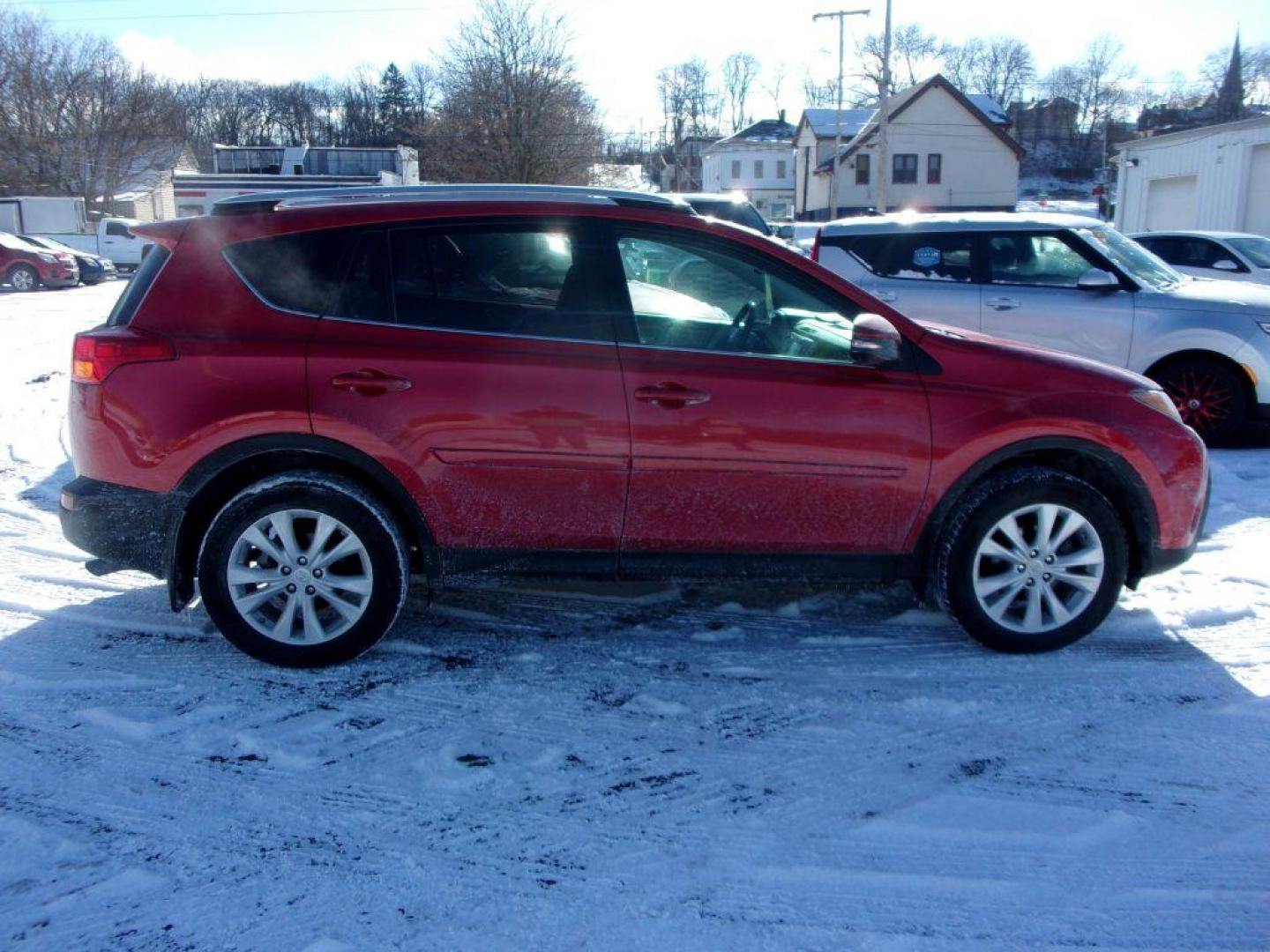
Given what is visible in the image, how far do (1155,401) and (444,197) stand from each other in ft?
10.1

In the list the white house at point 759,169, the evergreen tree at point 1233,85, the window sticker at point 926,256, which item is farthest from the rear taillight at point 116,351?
the evergreen tree at point 1233,85

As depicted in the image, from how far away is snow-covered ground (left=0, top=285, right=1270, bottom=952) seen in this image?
2.56 metres

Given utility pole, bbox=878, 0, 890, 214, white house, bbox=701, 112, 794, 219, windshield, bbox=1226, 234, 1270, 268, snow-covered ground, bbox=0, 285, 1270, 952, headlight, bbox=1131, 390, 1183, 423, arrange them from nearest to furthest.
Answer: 1. snow-covered ground, bbox=0, 285, 1270, 952
2. headlight, bbox=1131, 390, 1183, 423
3. windshield, bbox=1226, 234, 1270, 268
4. utility pole, bbox=878, 0, 890, 214
5. white house, bbox=701, 112, 794, 219

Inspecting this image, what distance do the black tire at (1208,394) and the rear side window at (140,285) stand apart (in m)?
6.91

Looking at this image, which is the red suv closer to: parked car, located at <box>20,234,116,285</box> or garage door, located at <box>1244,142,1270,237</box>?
garage door, located at <box>1244,142,1270,237</box>

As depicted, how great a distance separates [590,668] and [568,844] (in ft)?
3.79

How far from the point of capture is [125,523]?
3885mm

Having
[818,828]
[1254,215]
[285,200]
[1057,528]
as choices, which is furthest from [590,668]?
[1254,215]

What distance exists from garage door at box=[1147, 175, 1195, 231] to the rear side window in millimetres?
29024

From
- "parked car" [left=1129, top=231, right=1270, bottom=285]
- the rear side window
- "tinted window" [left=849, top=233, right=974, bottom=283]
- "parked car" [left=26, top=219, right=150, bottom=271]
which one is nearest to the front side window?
the rear side window

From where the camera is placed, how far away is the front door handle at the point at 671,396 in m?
3.83

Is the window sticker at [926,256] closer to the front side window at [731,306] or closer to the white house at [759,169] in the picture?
the front side window at [731,306]

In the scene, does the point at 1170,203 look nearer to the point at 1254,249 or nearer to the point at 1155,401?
the point at 1254,249

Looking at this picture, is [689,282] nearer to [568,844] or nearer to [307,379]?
[307,379]
